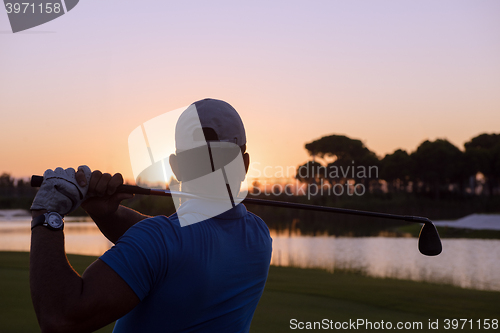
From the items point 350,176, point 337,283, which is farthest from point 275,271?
point 350,176

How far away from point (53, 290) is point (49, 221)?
0.17 m

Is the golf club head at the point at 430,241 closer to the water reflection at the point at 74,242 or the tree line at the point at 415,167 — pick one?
the water reflection at the point at 74,242

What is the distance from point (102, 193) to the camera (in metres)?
1.25

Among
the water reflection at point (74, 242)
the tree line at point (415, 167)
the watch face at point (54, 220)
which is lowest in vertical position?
the tree line at point (415, 167)

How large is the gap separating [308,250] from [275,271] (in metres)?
7.73

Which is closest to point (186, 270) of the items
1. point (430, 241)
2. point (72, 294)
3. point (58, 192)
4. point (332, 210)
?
point (72, 294)

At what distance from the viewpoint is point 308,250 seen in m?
17.5

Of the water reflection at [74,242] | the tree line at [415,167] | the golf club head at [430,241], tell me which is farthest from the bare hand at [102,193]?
the tree line at [415,167]

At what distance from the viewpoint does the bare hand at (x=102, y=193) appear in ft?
4.04

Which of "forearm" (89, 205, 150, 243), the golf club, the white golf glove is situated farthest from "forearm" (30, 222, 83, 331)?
"forearm" (89, 205, 150, 243)

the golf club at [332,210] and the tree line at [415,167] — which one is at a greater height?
the golf club at [332,210]

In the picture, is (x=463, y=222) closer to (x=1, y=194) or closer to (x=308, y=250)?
(x=308, y=250)

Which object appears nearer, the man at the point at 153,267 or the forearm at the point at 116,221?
the man at the point at 153,267

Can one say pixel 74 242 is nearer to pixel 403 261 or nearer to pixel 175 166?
pixel 403 261
